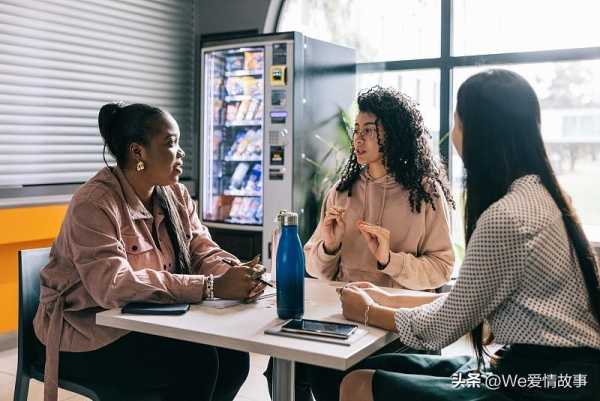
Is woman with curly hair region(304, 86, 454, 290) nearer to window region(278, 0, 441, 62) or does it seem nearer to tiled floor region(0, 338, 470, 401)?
tiled floor region(0, 338, 470, 401)

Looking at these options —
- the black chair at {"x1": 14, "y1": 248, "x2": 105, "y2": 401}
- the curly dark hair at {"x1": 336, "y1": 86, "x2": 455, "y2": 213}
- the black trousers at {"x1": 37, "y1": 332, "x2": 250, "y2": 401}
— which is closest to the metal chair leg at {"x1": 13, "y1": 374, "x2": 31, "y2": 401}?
the black chair at {"x1": 14, "y1": 248, "x2": 105, "y2": 401}

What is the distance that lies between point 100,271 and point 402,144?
1.26 metres

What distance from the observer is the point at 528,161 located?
1.59 m

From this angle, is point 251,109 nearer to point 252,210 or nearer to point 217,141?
point 217,141

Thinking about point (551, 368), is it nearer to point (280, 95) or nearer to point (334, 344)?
point (334, 344)

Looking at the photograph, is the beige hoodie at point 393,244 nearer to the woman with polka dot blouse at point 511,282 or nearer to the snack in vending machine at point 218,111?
the woman with polka dot blouse at point 511,282

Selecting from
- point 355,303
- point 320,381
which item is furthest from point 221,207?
point 355,303

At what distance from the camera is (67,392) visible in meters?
Result: 3.34

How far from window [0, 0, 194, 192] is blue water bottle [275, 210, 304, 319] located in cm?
275

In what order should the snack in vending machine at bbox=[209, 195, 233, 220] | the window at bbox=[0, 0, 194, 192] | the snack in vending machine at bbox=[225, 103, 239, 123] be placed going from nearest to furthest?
the window at bbox=[0, 0, 194, 192], the snack in vending machine at bbox=[225, 103, 239, 123], the snack in vending machine at bbox=[209, 195, 233, 220]

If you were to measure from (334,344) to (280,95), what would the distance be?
3.13 meters

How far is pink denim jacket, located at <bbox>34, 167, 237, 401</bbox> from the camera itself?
1956 mm

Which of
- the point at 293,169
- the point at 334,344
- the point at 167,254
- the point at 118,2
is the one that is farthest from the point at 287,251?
the point at 118,2

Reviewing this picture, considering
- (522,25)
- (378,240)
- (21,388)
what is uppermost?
(522,25)
